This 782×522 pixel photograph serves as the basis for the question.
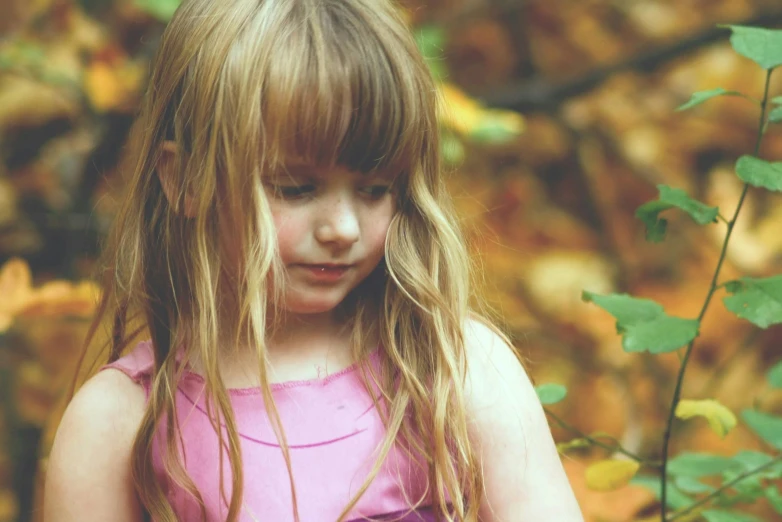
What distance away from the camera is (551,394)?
4.34 feet

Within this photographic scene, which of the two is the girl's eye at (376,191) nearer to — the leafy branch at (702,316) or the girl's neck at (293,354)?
the girl's neck at (293,354)

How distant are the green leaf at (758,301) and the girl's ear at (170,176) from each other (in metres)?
0.64

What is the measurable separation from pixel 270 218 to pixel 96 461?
373 millimetres

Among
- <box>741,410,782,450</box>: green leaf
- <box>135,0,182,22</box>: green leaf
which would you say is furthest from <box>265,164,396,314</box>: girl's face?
<box>135,0,182,22</box>: green leaf

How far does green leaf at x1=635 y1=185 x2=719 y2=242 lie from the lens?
117cm

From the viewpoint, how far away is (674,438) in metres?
2.64

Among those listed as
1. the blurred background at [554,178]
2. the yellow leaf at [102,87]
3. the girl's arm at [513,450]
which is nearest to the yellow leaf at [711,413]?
the girl's arm at [513,450]

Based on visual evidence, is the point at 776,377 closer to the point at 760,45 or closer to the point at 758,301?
the point at 758,301

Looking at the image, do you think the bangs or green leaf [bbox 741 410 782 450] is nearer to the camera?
the bangs

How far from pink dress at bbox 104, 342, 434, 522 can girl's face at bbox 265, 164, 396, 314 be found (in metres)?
0.12

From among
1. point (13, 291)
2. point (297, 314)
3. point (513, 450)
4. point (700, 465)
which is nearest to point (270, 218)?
point (297, 314)

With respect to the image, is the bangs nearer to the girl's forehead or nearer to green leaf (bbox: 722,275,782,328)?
the girl's forehead

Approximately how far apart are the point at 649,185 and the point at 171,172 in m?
2.13

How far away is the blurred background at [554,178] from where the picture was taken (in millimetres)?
2195
